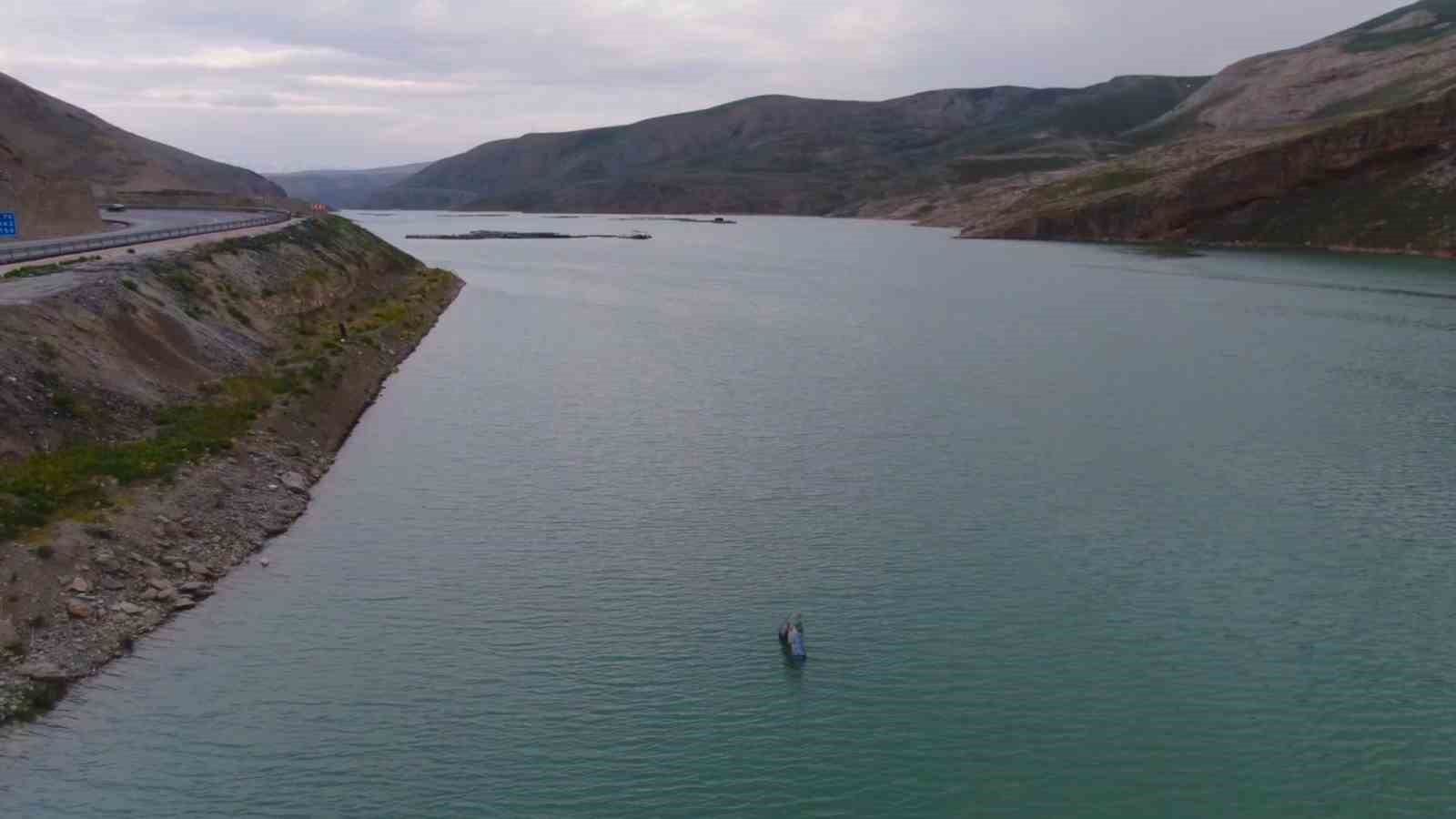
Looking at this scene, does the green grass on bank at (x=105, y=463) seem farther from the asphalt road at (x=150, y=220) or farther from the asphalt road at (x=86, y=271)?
the asphalt road at (x=150, y=220)

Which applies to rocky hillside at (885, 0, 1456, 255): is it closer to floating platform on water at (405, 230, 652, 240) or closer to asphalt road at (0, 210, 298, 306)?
floating platform on water at (405, 230, 652, 240)

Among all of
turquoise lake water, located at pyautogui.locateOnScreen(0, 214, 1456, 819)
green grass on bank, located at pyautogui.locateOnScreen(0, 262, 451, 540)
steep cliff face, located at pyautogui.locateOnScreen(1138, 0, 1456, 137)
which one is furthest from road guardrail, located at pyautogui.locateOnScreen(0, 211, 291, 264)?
steep cliff face, located at pyautogui.locateOnScreen(1138, 0, 1456, 137)

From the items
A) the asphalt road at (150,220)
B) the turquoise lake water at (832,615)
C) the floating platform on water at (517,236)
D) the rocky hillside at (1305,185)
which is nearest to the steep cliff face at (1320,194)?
the rocky hillside at (1305,185)

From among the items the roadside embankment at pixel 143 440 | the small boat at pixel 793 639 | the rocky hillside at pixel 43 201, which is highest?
the rocky hillside at pixel 43 201

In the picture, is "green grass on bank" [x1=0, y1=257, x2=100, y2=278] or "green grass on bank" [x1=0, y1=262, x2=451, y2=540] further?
"green grass on bank" [x1=0, y1=257, x2=100, y2=278]

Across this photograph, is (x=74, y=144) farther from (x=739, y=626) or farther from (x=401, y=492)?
(x=739, y=626)
